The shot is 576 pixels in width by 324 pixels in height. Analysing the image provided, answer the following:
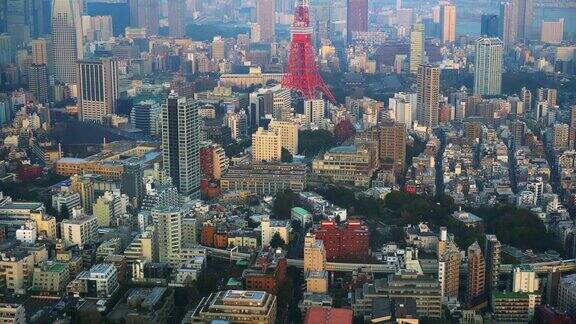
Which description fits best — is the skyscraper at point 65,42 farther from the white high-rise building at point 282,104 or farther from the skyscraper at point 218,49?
the white high-rise building at point 282,104

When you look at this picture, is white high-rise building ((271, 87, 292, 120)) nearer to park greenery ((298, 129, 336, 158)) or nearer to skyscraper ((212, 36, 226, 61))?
park greenery ((298, 129, 336, 158))

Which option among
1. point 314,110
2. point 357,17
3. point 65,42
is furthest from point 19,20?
point 357,17

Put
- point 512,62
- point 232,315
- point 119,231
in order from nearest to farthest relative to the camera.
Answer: point 232,315, point 119,231, point 512,62

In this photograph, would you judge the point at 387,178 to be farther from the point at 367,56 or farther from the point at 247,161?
the point at 367,56

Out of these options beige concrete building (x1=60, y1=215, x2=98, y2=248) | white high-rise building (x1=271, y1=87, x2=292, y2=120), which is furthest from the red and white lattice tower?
beige concrete building (x1=60, y1=215, x2=98, y2=248)

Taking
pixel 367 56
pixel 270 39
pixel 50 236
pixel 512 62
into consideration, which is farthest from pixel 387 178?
pixel 270 39
